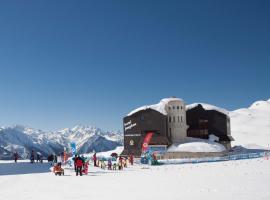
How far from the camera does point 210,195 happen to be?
13.8m

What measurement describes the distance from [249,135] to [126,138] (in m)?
62.8

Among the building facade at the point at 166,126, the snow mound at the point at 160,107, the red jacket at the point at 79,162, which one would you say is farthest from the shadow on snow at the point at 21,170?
the snow mound at the point at 160,107

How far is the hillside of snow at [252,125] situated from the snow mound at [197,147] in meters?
36.9

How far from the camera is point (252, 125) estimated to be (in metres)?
134

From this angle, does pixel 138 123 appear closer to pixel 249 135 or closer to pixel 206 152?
pixel 206 152

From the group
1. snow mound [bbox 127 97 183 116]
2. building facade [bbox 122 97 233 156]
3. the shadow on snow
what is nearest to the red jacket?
the shadow on snow

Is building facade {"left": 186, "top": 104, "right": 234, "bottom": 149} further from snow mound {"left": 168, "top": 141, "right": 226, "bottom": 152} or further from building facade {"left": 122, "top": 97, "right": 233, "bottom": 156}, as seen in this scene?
snow mound {"left": 168, "top": 141, "right": 226, "bottom": 152}

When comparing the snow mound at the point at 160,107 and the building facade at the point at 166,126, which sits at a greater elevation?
the snow mound at the point at 160,107

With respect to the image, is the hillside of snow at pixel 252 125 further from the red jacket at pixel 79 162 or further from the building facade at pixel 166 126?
the red jacket at pixel 79 162

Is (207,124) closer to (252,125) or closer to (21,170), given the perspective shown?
(21,170)

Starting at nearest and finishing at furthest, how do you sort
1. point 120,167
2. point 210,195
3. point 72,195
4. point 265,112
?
point 210,195 → point 72,195 → point 120,167 → point 265,112

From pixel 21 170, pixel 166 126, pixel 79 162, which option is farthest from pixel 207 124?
pixel 79 162

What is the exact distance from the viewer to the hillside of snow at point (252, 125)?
107 m

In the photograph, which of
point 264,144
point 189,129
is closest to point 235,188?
→ point 189,129
